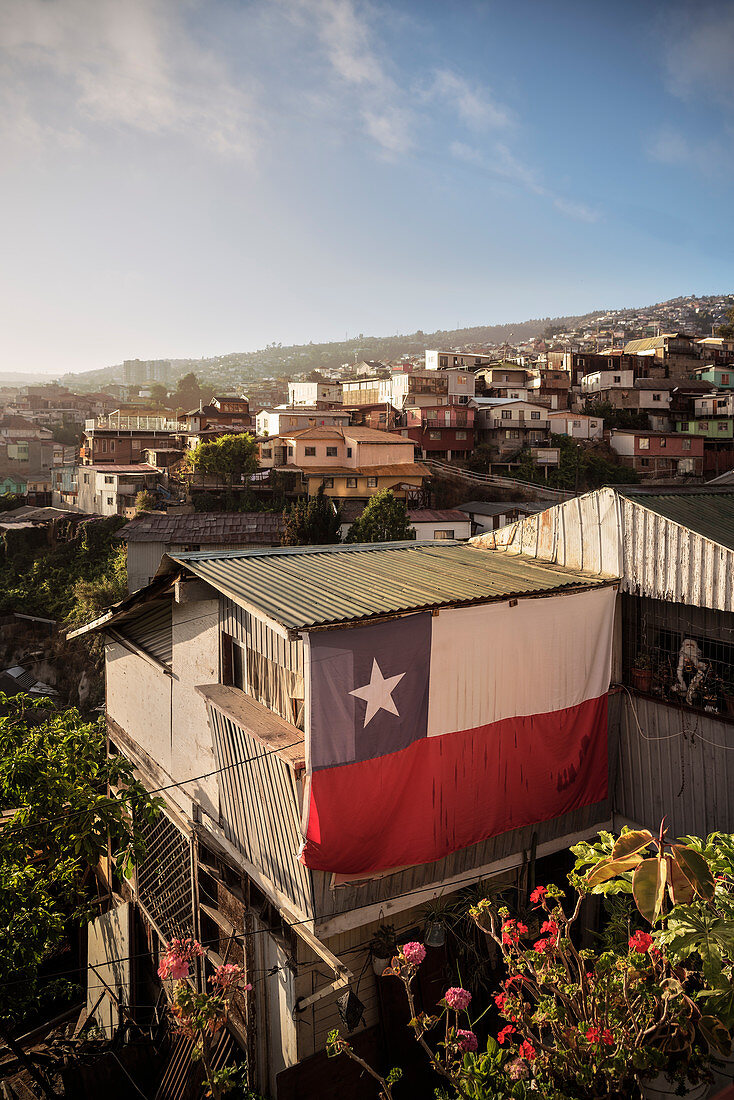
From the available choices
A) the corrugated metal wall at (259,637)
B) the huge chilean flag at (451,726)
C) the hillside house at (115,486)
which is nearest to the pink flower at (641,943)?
the huge chilean flag at (451,726)

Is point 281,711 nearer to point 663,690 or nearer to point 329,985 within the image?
point 329,985

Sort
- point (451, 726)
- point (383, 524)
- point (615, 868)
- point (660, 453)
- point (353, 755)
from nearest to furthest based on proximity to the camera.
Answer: point (615, 868), point (353, 755), point (451, 726), point (383, 524), point (660, 453)

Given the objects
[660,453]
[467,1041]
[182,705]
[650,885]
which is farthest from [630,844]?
[660,453]

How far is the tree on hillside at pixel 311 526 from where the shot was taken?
96.8 feet

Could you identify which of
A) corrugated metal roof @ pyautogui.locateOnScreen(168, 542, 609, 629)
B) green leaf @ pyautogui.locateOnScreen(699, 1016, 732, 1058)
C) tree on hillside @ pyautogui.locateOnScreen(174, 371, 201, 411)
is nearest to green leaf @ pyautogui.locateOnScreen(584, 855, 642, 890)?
green leaf @ pyautogui.locateOnScreen(699, 1016, 732, 1058)

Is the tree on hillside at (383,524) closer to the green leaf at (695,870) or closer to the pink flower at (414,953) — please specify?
the pink flower at (414,953)

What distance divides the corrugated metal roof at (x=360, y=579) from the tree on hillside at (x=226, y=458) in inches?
1222

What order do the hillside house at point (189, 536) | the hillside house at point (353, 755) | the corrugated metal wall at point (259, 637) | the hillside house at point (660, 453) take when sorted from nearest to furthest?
the hillside house at point (353, 755) → the corrugated metal wall at point (259, 637) → the hillside house at point (189, 536) → the hillside house at point (660, 453)

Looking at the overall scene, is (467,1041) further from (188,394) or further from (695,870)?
(188,394)

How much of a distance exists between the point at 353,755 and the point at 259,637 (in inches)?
62.8

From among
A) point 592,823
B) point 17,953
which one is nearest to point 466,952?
point 592,823

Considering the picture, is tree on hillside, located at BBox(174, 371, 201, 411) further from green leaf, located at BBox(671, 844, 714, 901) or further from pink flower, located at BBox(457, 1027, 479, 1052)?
green leaf, located at BBox(671, 844, 714, 901)

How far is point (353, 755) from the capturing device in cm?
595

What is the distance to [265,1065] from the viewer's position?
6996mm
